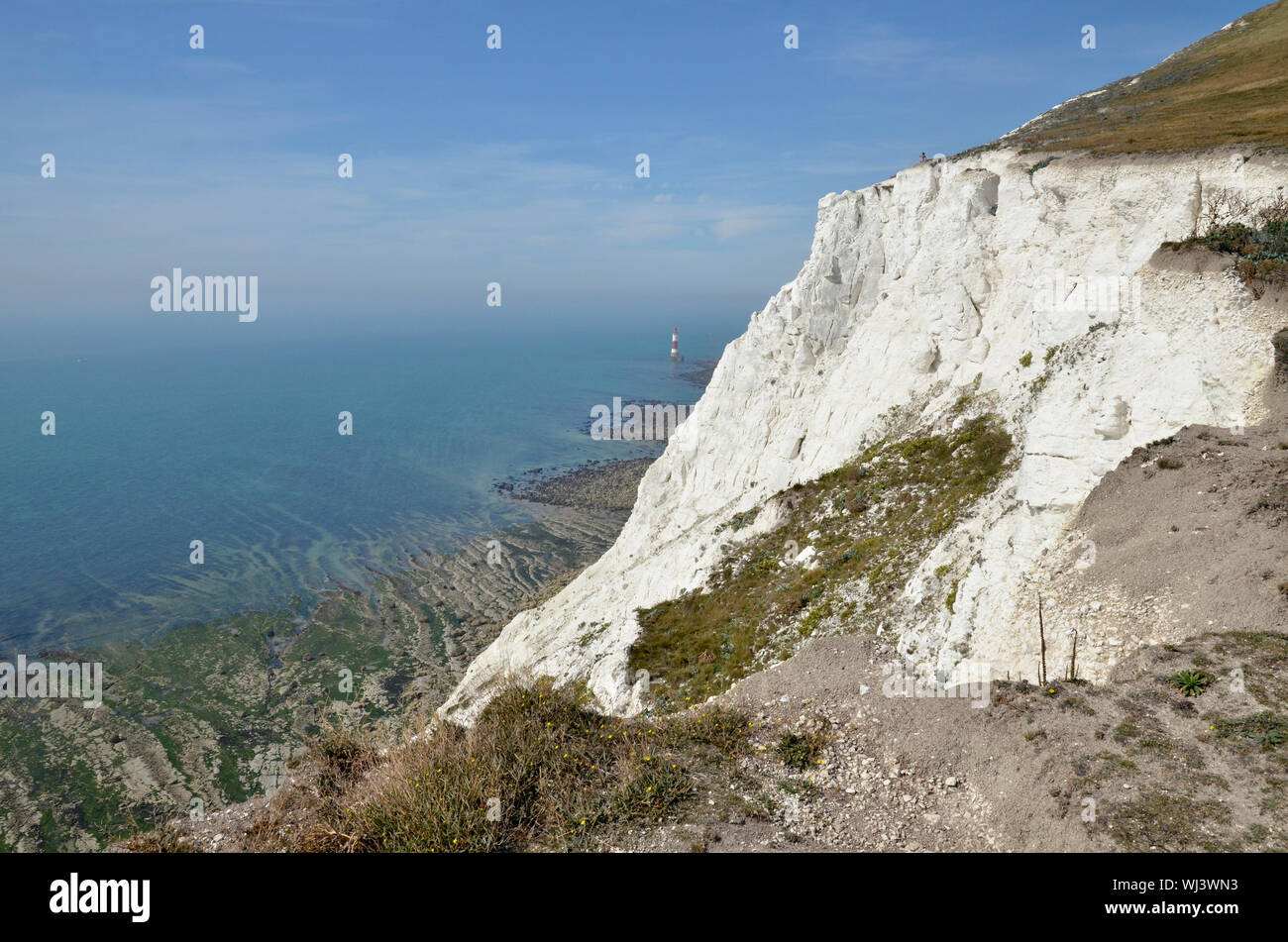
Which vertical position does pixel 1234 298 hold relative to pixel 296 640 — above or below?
above

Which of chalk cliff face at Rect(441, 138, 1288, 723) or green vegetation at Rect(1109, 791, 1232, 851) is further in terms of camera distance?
chalk cliff face at Rect(441, 138, 1288, 723)

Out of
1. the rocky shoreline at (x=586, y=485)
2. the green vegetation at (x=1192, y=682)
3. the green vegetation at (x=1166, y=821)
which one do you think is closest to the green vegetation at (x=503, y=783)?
the green vegetation at (x=1166, y=821)

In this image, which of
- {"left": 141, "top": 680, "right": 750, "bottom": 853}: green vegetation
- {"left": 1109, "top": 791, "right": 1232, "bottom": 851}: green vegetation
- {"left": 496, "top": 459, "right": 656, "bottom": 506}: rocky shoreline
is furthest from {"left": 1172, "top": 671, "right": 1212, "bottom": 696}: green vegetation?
{"left": 496, "top": 459, "right": 656, "bottom": 506}: rocky shoreline

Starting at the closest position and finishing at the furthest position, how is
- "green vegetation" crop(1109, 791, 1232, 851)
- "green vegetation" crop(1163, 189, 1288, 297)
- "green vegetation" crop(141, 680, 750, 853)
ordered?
"green vegetation" crop(1109, 791, 1232, 851)
"green vegetation" crop(141, 680, 750, 853)
"green vegetation" crop(1163, 189, 1288, 297)

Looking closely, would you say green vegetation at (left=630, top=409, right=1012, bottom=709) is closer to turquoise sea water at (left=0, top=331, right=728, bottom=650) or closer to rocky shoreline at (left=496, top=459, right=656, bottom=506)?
turquoise sea water at (left=0, top=331, right=728, bottom=650)

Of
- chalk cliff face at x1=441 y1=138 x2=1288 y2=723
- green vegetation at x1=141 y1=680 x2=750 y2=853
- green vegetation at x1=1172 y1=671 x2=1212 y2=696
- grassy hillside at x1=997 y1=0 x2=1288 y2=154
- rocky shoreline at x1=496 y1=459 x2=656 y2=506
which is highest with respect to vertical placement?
grassy hillside at x1=997 y1=0 x2=1288 y2=154
